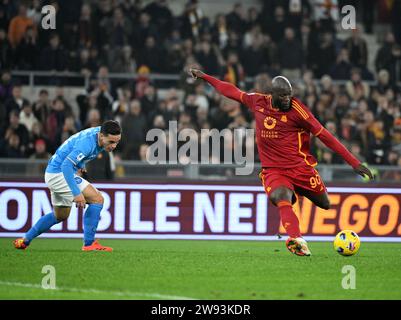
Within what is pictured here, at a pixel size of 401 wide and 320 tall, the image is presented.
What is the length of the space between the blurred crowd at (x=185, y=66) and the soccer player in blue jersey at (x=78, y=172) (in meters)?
4.85

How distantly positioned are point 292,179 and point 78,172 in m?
2.84

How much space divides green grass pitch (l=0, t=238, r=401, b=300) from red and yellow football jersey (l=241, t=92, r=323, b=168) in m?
1.29

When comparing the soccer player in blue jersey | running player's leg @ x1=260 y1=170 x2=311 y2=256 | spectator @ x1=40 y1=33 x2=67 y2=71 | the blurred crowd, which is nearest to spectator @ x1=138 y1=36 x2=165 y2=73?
the blurred crowd

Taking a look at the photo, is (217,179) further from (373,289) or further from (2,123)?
(373,289)

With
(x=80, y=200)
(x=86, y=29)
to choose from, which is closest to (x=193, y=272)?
(x=80, y=200)

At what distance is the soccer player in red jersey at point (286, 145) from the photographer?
11812 millimetres

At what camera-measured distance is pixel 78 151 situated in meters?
12.3

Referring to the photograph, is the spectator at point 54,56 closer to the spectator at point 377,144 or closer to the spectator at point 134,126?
the spectator at point 134,126

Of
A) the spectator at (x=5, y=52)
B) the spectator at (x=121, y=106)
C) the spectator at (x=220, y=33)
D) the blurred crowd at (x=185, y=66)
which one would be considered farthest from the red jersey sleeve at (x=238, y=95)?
the spectator at (x=220, y=33)

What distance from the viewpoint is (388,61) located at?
2238cm

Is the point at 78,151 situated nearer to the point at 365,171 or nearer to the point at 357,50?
the point at 365,171

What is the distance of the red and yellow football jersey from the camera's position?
11969 millimetres

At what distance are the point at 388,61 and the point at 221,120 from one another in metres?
5.13
